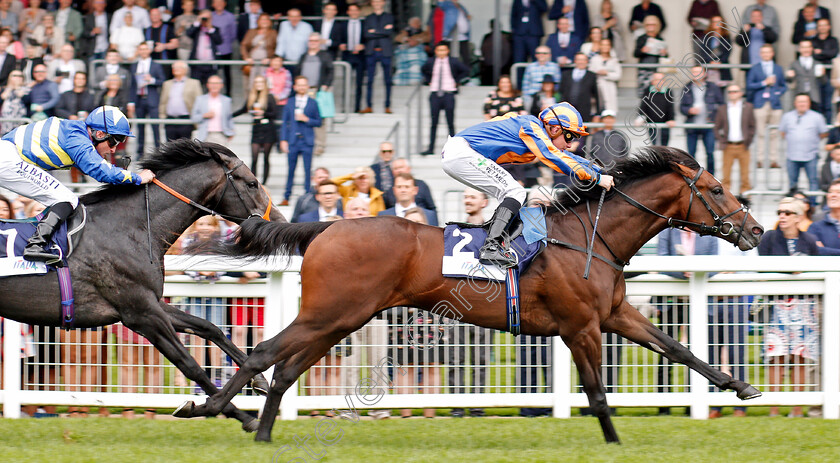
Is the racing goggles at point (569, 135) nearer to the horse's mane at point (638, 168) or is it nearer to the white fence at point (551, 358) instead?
the horse's mane at point (638, 168)

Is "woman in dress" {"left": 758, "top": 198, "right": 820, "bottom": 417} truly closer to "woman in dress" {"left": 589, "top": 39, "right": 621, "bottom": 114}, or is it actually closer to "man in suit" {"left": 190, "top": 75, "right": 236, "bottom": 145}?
"woman in dress" {"left": 589, "top": 39, "right": 621, "bottom": 114}

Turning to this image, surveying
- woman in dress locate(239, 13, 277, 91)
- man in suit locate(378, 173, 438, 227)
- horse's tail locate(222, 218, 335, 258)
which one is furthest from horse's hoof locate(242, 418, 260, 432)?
woman in dress locate(239, 13, 277, 91)

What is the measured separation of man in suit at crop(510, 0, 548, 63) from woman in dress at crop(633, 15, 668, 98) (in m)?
1.11

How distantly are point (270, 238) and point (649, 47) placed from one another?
698 centimetres

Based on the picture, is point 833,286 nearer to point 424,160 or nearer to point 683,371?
point 683,371

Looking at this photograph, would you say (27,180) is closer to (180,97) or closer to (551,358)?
(551,358)

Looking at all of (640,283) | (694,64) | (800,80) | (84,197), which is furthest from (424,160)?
(84,197)

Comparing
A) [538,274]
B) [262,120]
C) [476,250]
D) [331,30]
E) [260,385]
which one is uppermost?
[331,30]

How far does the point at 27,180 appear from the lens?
214 inches

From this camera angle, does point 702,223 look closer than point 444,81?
Yes

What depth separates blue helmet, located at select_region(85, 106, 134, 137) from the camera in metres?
5.62

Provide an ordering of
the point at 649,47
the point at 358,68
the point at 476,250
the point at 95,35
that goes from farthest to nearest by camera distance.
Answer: the point at 95,35, the point at 358,68, the point at 649,47, the point at 476,250

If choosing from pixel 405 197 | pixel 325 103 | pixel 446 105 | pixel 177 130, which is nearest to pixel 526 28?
pixel 446 105

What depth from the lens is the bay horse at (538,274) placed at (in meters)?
5.38
